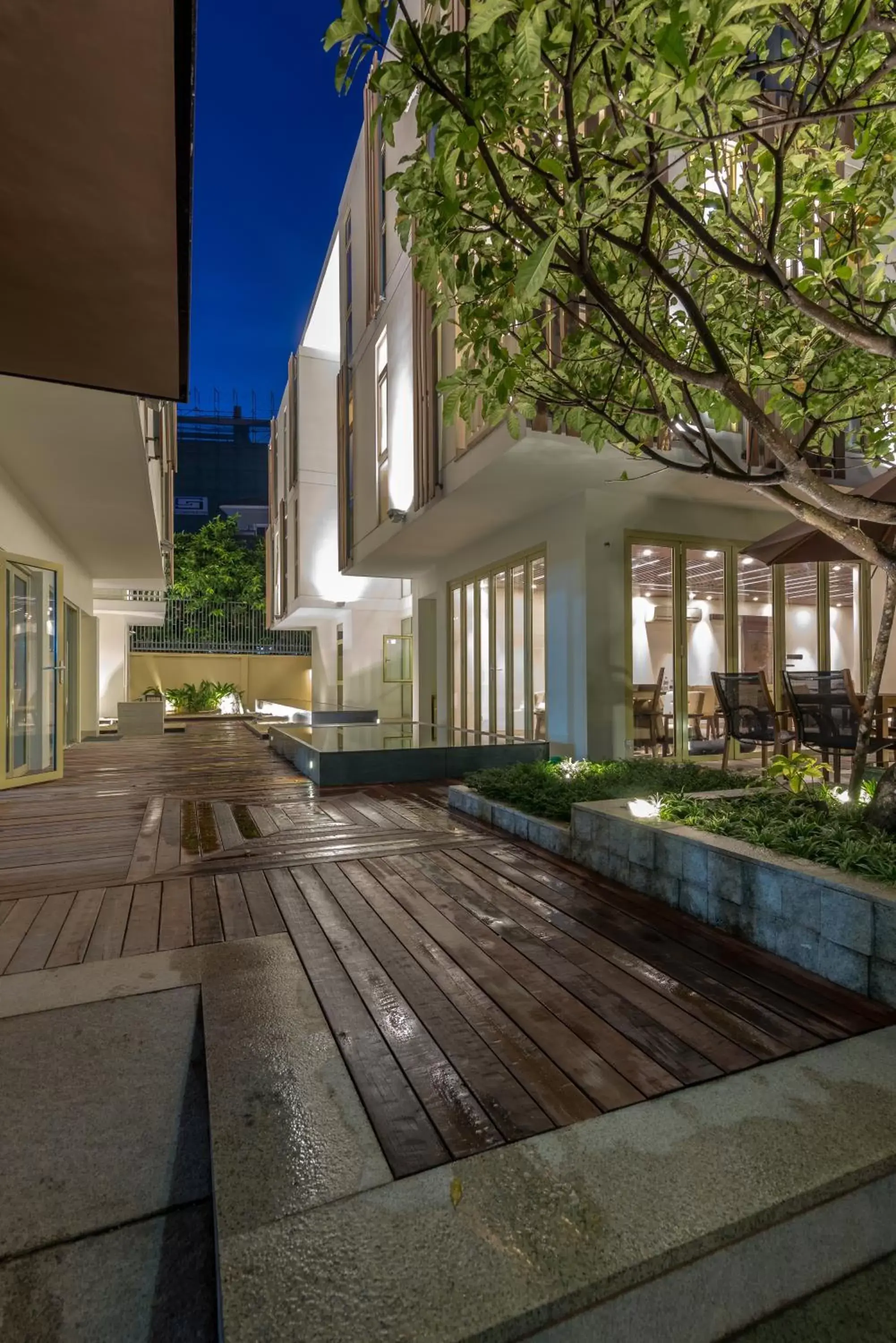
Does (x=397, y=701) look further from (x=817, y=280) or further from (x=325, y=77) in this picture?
(x=325, y=77)

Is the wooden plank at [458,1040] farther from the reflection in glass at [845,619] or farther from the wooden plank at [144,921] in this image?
the reflection in glass at [845,619]

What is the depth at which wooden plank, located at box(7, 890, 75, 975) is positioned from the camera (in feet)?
8.46

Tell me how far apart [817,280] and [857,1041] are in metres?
2.80

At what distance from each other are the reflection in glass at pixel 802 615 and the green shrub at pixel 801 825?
563cm

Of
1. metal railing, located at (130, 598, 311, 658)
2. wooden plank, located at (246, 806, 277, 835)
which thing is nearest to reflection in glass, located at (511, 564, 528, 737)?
wooden plank, located at (246, 806, 277, 835)

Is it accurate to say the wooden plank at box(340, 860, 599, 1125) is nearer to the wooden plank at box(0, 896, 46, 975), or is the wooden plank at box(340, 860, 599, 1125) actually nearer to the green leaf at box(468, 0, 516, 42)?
the wooden plank at box(0, 896, 46, 975)

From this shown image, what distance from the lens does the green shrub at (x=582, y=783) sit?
4.56 metres

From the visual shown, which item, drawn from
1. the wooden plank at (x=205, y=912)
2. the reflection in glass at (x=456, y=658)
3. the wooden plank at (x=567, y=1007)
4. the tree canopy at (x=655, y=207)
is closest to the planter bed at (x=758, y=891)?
the wooden plank at (x=567, y=1007)

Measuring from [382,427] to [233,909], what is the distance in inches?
368

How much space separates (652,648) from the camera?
7945 millimetres

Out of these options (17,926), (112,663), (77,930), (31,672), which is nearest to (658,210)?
(77,930)

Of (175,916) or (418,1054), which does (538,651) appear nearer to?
(175,916)

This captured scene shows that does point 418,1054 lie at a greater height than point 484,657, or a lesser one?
lesser

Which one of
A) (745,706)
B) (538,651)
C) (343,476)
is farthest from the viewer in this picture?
(343,476)
